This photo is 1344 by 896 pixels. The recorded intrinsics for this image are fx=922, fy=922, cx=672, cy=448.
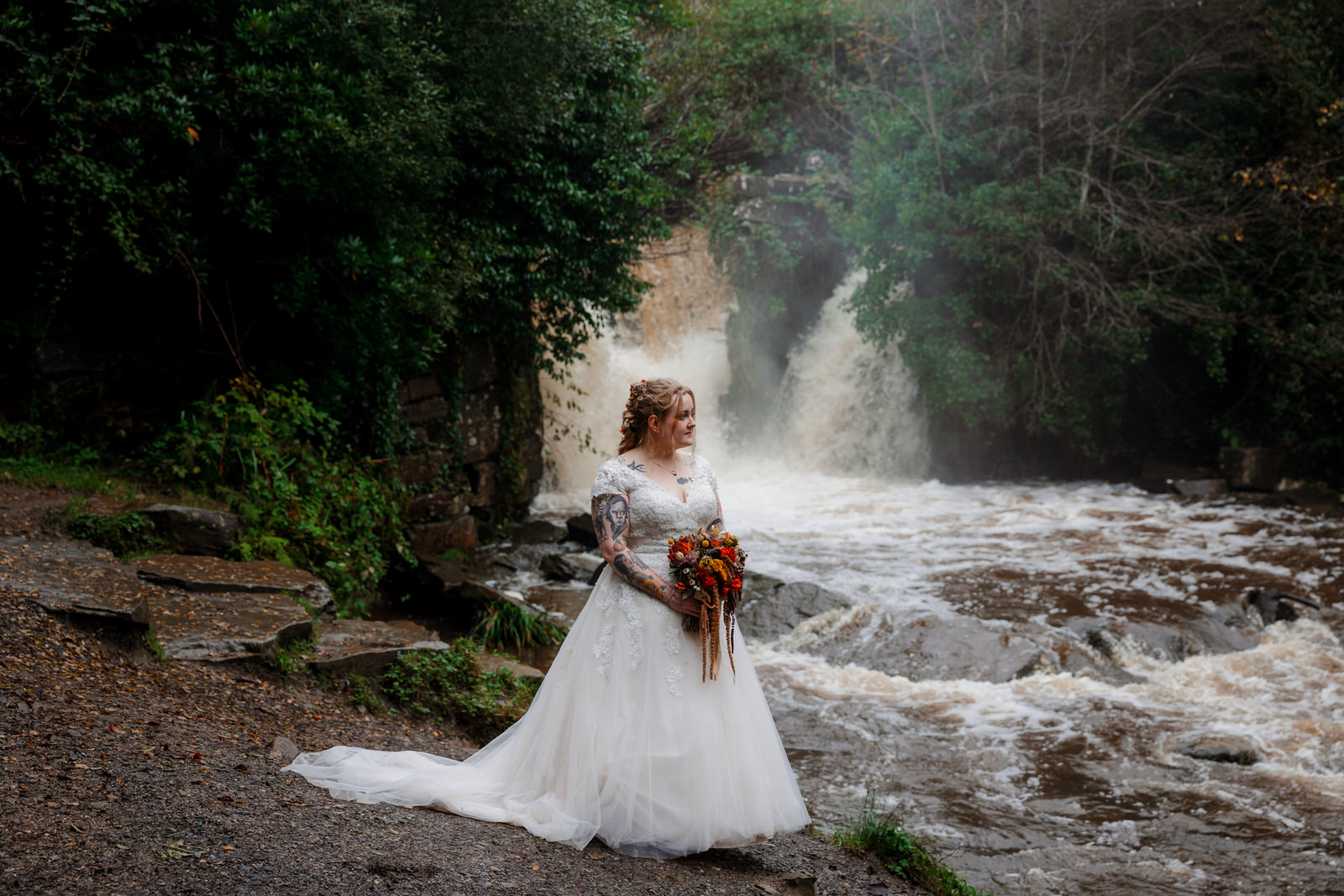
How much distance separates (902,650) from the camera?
8.04 m

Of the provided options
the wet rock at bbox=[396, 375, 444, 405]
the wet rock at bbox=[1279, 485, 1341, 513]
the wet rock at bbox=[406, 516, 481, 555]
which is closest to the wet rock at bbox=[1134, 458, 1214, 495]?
the wet rock at bbox=[1279, 485, 1341, 513]

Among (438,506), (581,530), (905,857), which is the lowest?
(905,857)

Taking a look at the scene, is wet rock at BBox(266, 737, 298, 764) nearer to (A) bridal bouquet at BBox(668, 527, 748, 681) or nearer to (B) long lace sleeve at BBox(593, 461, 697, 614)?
(B) long lace sleeve at BBox(593, 461, 697, 614)

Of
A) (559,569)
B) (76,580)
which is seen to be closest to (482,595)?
(559,569)

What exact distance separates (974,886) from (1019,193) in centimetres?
1232

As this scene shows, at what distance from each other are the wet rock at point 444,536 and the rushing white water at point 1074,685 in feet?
9.27

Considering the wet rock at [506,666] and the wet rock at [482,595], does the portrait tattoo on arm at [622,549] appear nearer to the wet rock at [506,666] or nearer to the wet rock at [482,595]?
the wet rock at [506,666]

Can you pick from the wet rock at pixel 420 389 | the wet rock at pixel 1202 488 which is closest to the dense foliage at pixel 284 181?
the wet rock at pixel 420 389

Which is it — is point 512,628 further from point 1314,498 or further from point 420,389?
point 1314,498

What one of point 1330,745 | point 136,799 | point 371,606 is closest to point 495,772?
point 136,799

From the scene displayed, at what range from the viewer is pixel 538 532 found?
12.2 metres

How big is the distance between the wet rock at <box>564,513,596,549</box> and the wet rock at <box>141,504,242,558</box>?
5.52 m

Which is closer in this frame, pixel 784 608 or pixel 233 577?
pixel 233 577

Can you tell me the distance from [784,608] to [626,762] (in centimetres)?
562
